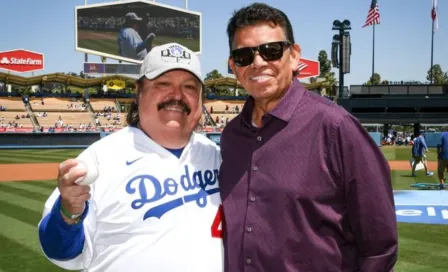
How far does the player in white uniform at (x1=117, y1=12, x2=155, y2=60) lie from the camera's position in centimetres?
4269

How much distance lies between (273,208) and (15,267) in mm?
5162

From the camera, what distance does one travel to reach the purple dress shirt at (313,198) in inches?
86.0

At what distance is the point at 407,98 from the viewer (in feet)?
146

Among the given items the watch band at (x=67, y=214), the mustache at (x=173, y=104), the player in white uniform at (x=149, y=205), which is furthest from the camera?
the mustache at (x=173, y=104)

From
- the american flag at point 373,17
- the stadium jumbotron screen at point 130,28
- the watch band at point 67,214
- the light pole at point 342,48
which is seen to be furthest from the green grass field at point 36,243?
the stadium jumbotron screen at point 130,28

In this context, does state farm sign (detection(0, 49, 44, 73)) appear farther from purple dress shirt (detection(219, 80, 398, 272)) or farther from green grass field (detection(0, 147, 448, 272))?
purple dress shirt (detection(219, 80, 398, 272))

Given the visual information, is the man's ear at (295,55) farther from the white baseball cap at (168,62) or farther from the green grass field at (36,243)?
the green grass field at (36,243)

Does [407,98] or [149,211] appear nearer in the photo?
[149,211]

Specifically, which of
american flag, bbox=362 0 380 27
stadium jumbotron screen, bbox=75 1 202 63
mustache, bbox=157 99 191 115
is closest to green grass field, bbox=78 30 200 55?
stadium jumbotron screen, bbox=75 1 202 63

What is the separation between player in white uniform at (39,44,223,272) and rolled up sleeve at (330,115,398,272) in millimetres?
829

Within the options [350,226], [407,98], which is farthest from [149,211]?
[407,98]

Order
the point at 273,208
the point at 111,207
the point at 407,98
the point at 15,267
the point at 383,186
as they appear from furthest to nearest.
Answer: the point at 407,98 < the point at 15,267 < the point at 111,207 < the point at 273,208 < the point at 383,186

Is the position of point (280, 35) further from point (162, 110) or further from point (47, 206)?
point (47, 206)

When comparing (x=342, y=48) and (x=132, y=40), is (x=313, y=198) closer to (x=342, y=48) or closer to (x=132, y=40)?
(x=342, y=48)
